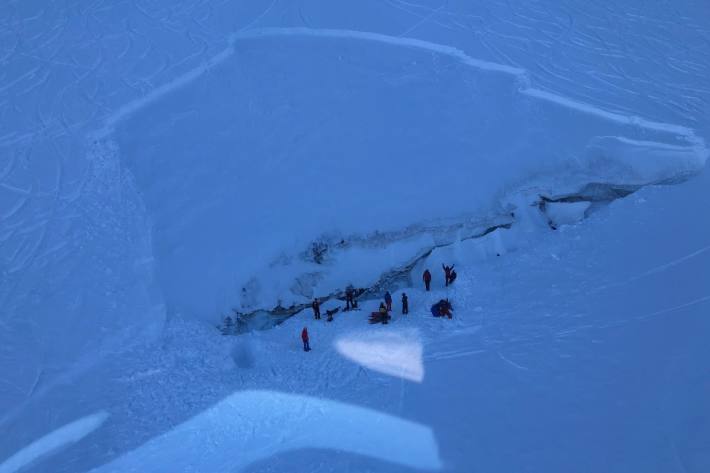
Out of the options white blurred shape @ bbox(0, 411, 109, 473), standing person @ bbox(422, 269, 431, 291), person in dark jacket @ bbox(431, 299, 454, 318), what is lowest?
white blurred shape @ bbox(0, 411, 109, 473)

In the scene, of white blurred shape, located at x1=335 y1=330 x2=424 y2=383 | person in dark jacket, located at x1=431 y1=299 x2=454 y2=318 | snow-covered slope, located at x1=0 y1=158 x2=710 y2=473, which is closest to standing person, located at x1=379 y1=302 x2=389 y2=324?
snow-covered slope, located at x1=0 y1=158 x2=710 y2=473

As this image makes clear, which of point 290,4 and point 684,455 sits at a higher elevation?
point 290,4

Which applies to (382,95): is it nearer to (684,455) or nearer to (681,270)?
(681,270)

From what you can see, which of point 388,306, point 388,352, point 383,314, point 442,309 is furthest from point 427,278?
point 388,352

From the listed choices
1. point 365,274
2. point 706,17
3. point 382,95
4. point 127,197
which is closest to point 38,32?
point 127,197

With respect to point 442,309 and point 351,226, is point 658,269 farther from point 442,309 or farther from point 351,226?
point 351,226

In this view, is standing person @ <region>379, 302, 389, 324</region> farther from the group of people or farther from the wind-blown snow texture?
the wind-blown snow texture
